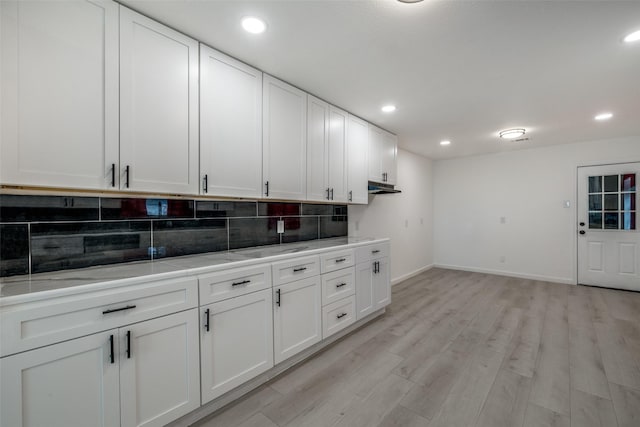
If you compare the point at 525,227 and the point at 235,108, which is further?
the point at 525,227

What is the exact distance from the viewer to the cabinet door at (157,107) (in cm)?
158

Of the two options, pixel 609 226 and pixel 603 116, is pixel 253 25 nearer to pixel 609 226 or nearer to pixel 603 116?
pixel 603 116

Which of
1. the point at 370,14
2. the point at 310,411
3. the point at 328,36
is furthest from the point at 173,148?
the point at 310,411

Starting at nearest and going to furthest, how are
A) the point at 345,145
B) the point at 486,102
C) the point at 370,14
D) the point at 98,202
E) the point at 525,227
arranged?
the point at 370,14 < the point at 98,202 < the point at 486,102 < the point at 345,145 < the point at 525,227

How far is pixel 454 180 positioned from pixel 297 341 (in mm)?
5136

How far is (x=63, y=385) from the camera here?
47.3 inches

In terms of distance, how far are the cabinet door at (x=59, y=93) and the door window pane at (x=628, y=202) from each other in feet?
21.7

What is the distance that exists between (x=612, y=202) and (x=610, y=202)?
0.08 ft

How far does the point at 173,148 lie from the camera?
69.8 inches

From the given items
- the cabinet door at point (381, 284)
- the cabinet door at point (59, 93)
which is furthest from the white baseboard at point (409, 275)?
the cabinet door at point (59, 93)

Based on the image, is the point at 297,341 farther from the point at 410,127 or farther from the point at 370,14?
the point at 410,127

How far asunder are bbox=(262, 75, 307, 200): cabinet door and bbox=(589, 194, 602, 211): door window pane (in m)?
5.07

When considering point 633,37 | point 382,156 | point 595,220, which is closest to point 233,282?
point 382,156

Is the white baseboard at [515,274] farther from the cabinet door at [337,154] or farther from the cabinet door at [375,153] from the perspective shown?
the cabinet door at [337,154]
